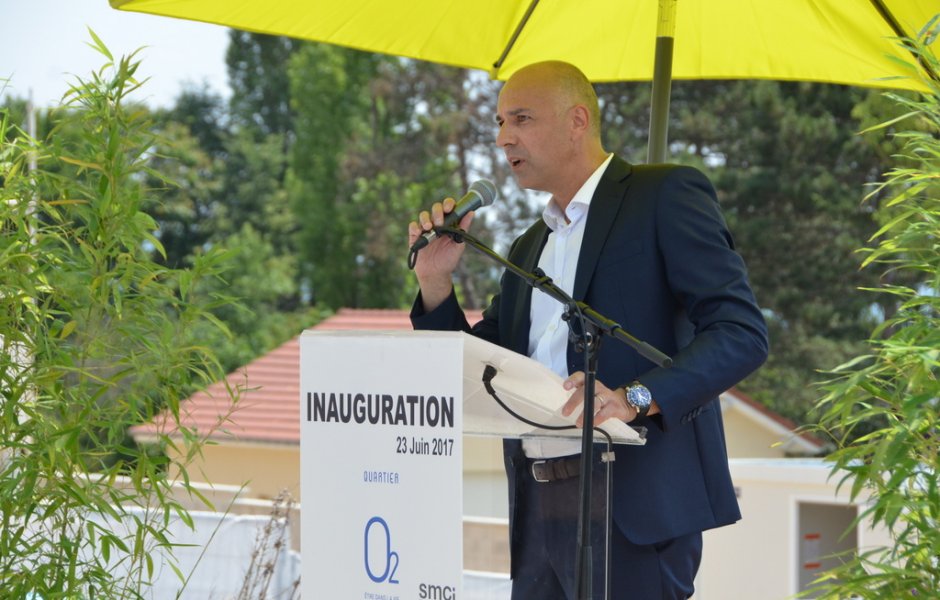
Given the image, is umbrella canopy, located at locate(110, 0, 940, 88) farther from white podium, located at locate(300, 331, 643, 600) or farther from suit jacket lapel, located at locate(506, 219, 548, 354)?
white podium, located at locate(300, 331, 643, 600)

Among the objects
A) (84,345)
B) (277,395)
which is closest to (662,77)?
(84,345)

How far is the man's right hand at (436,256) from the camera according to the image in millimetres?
2615

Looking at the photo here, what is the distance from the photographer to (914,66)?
8.28ft

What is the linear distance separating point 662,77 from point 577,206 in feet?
3.05

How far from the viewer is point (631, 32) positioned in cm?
414

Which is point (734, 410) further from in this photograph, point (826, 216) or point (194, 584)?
point (194, 584)

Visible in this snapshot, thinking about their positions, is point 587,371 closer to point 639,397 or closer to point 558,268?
point 639,397

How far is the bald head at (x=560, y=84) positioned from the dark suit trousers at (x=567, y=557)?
0.98 metres

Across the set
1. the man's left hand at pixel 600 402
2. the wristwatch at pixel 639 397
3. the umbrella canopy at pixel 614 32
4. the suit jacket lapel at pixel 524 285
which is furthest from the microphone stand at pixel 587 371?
the umbrella canopy at pixel 614 32

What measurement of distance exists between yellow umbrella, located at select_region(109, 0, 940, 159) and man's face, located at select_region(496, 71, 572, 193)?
792 millimetres

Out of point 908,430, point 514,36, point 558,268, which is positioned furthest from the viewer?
point 514,36

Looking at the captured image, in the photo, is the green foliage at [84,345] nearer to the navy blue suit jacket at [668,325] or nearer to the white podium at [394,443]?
the navy blue suit jacket at [668,325]

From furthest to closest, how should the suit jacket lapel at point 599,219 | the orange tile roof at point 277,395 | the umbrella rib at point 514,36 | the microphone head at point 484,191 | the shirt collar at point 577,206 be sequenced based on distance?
the orange tile roof at point 277,395 < the umbrella rib at point 514,36 < the shirt collar at point 577,206 < the suit jacket lapel at point 599,219 < the microphone head at point 484,191

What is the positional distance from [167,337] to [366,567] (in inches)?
48.2
